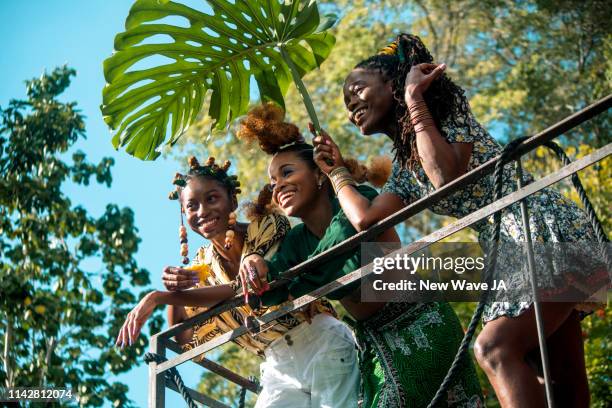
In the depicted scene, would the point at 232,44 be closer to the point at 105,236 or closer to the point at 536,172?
the point at 105,236

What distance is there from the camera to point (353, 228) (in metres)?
3.94

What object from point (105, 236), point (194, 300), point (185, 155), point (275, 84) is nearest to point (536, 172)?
point (105, 236)

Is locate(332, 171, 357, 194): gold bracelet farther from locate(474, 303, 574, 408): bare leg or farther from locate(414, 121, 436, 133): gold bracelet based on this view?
locate(474, 303, 574, 408): bare leg

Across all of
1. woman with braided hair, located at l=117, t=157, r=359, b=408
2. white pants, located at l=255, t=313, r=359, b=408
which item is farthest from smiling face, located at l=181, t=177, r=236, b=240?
white pants, located at l=255, t=313, r=359, b=408

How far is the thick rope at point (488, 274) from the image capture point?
3121 mm

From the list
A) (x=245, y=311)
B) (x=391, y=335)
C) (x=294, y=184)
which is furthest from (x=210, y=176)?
(x=391, y=335)

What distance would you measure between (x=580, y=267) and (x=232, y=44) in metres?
2.13

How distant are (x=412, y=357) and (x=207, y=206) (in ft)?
4.85

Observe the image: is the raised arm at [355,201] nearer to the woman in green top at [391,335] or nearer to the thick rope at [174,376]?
the woman in green top at [391,335]

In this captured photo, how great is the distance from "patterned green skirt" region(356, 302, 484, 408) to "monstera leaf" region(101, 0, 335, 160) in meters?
1.06

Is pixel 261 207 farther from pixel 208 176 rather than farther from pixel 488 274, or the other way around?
pixel 488 274

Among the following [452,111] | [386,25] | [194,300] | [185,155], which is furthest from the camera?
[386,25]

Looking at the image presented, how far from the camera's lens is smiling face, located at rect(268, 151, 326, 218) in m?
4.51

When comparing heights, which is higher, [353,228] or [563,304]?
[353,228]
